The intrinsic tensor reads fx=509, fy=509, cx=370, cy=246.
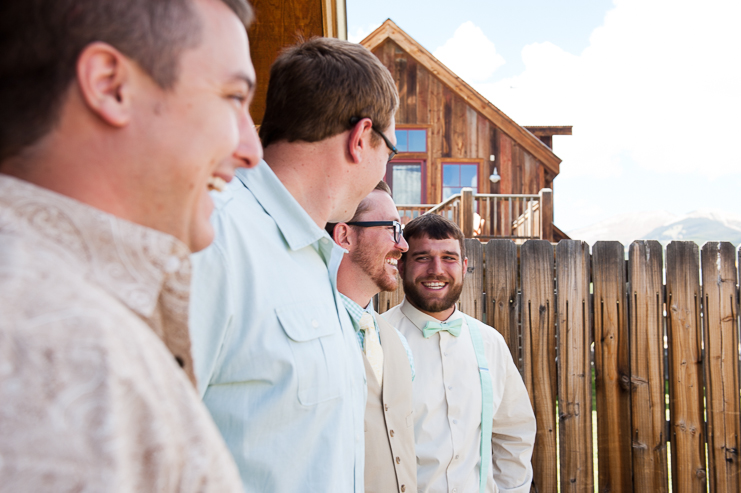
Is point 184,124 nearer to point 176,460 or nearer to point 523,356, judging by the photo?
point 176,460

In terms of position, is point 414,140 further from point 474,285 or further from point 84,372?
point 84,372

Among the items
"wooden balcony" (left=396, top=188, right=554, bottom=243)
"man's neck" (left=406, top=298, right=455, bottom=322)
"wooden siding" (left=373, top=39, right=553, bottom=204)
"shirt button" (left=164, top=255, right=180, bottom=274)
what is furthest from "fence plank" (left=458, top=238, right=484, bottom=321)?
"wooden siding" (left=373, top=39, right=553, bottom=204)

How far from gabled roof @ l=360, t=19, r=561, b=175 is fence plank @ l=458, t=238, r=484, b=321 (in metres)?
9.45

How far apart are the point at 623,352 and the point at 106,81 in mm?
3724

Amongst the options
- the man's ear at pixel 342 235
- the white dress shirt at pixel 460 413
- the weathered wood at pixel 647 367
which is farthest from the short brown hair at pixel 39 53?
the weathered wood at pixel 647 367

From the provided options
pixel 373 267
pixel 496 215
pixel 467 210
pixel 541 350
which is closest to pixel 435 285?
pixel 373 267

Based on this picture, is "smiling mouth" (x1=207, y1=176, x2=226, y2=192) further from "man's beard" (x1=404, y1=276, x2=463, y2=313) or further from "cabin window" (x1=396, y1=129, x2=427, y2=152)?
"cabin window" (x1=396, y1=129, x2=427, y2=152)

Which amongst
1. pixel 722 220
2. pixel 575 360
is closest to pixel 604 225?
pixel 722 220

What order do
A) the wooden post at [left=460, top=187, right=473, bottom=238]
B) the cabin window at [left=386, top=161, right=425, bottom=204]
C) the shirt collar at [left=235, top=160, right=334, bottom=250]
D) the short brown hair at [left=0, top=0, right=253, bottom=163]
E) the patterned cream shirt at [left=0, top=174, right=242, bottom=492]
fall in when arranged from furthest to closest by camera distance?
the cabin window at [left=386, top=161, right=425, bottom=204] < the wooden post at [left=460, top=187, right=473, bottom=238] < the shirt collar at [left=235, top=160, right=334, bottom=250] < the short brown hair at [left=0, top=0, right=253, bottom=163] < the patterned cream shirt at [left=0, top=174, right=242, bottom=492]

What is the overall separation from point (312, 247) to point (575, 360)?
2.68 metres

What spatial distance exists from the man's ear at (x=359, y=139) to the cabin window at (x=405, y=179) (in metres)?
11.4

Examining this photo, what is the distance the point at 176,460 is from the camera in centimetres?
47

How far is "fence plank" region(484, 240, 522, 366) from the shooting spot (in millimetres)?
3557

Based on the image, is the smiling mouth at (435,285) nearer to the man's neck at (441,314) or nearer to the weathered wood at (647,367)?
the man's neck at (441,314)
